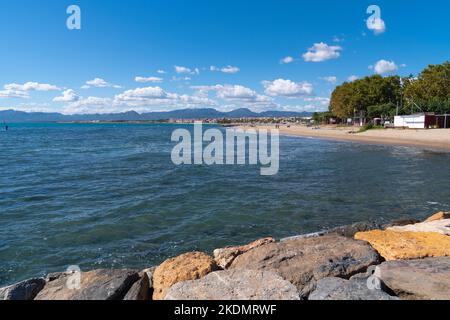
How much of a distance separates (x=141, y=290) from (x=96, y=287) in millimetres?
695

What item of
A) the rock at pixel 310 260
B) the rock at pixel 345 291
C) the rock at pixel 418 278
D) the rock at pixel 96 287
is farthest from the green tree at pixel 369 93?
the rock at pixel 96 287

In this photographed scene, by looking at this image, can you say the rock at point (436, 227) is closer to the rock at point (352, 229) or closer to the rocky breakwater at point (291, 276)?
the rocky breakwater at point (291, 276)

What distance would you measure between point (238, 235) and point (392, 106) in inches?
3584

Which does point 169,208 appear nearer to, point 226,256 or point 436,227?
point 226,256

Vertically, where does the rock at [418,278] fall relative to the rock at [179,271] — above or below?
above

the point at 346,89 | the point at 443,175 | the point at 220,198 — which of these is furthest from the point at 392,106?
the point at 220,198

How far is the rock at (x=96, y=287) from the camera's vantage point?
5.13 m

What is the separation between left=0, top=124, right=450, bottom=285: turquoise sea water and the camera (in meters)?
9.48

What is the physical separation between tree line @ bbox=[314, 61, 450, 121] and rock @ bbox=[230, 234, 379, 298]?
7218cm

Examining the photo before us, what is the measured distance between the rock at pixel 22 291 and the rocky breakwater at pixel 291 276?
0.05ft

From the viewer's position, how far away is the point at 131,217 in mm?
12578

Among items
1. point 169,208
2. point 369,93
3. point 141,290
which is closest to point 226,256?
point 141,290

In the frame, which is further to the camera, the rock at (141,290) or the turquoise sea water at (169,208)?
the turquoise sea water at (169,208)

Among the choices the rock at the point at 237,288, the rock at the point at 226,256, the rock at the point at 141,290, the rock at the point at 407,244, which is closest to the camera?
the rock at the point at 237,288
